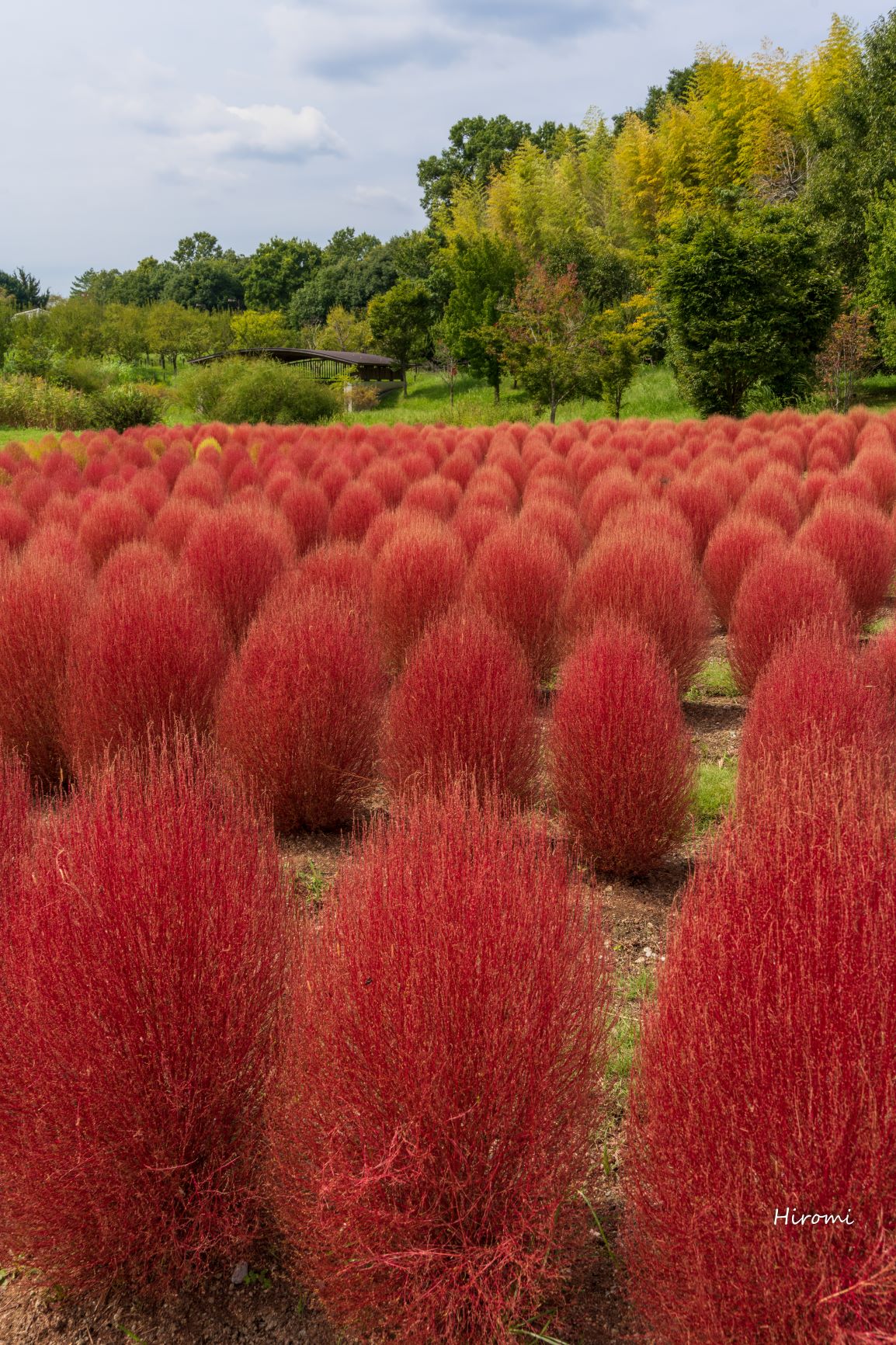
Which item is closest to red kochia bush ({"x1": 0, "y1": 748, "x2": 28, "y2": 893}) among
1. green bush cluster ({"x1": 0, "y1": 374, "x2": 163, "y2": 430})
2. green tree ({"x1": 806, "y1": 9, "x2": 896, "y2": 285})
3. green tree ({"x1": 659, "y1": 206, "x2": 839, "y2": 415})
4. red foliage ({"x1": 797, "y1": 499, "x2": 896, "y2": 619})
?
red foliage ({"x1": 797, "y1": 499, "x2": 896, "y2": 619})

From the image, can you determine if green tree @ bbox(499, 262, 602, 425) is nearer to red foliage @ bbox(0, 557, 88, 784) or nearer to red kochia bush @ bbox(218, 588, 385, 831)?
red foliage @ bbox(0, 557, 88, 784)

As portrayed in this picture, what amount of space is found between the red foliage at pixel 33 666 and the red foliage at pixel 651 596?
3136 mm

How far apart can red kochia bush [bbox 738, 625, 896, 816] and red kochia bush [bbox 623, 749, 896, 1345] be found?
2005mm

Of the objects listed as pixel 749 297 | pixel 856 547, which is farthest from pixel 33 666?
pixel 749 297

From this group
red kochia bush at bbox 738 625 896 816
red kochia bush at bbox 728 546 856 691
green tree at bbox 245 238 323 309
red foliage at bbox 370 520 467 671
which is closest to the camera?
red kochia bush at bbox 738 625 896 816

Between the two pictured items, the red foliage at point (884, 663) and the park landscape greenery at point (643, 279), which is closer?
the red foliage at point (884, 663)

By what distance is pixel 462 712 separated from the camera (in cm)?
440

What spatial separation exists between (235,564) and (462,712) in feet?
11.0

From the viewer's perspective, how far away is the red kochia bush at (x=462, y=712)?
14.4ft

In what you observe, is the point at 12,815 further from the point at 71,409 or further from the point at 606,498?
the point at 71,409

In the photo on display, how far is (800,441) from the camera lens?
1599cm

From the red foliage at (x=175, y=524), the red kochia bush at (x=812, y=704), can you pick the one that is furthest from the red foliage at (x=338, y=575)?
the red kochia bush at (x=812, y=704)

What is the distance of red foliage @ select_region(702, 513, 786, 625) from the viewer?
792 centimetres

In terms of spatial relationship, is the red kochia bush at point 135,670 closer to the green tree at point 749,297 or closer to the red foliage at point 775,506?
the red foliage at point 775,506
